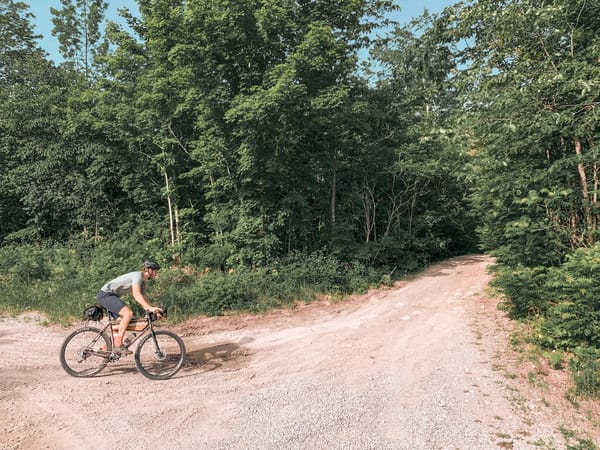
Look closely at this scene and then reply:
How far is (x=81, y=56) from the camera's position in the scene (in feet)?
70.8

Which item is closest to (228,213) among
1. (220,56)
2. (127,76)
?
(220,56)

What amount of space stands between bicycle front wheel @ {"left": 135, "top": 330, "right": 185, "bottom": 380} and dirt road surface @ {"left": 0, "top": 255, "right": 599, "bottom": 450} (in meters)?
0.15

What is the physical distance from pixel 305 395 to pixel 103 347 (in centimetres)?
302

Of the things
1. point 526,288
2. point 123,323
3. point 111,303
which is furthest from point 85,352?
point 526,288

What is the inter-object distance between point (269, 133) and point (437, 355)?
23.6 ft

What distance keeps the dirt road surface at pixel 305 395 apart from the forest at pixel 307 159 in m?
1.10

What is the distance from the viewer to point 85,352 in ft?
16.9

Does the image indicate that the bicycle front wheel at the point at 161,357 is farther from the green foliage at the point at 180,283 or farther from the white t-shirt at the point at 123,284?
the green foliage at the point at 180,283

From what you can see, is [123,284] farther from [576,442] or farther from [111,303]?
[576,442]

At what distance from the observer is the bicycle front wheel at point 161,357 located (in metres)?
5.11

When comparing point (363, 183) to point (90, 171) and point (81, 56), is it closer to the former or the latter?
point (90, 171)

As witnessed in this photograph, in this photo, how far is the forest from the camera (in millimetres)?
6293

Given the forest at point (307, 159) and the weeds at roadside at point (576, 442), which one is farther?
the forest at point (307, 159)

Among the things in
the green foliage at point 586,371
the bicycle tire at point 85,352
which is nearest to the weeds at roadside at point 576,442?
the green foliage at point 586,371
